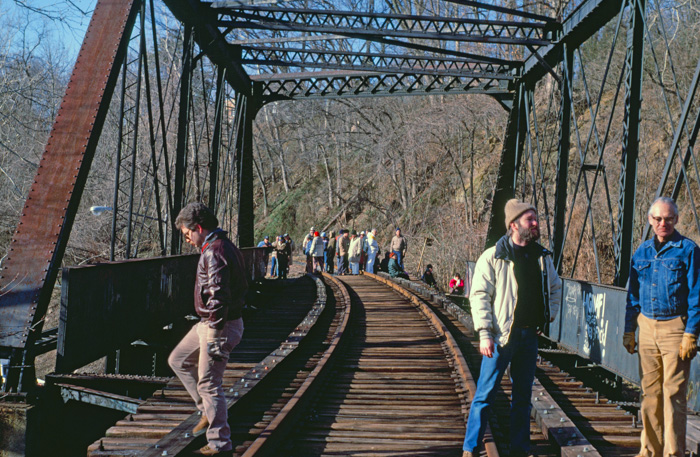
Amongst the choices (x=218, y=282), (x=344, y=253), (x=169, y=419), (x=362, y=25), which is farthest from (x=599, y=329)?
(x=344, y=253)

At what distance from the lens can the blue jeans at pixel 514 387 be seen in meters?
4.08

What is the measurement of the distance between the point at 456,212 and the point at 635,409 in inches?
894

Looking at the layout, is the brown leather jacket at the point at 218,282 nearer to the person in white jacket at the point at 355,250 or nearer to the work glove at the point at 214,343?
the work glove at the point at 214,343

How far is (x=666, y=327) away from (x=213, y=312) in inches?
115

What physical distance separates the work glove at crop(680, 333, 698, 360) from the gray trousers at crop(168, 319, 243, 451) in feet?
9.22

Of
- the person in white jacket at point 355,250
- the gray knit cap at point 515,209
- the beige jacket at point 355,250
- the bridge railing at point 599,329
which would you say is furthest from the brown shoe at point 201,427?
the beige jacket at point 355,250

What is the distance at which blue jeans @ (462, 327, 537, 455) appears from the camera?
4.08 meters

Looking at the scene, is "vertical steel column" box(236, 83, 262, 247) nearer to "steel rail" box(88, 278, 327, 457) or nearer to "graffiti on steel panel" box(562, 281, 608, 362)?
"graffiti on steel panel" box(562, 281, 608, 362)

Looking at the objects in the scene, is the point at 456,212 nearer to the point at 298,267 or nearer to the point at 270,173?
the point at 298,267

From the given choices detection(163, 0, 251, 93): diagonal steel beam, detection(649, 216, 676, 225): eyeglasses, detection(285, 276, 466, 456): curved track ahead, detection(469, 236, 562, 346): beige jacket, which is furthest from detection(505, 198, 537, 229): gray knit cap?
detection(163, 0, 251, 93): diagonal steel beam

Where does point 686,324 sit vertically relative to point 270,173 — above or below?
below

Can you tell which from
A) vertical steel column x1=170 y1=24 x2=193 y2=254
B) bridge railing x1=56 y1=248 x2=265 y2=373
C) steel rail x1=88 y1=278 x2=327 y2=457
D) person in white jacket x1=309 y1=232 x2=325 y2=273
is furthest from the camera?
person in white jacket x1=309 y1=232 x2=325 y2=273

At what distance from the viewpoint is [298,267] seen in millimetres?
34188

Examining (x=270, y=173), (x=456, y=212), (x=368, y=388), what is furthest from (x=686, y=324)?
(x=270, y=173)
